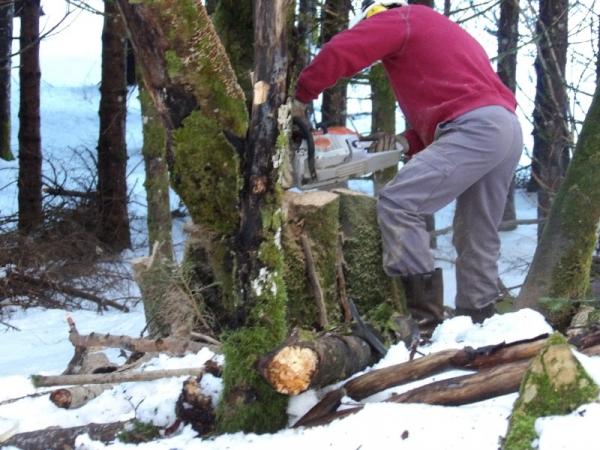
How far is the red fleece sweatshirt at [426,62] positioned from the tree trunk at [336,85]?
2715 millimetres

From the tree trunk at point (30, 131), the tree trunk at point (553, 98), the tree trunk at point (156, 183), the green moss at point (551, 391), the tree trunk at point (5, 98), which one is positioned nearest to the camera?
the green moss at point (551, 391)

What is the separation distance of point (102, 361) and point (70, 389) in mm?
818

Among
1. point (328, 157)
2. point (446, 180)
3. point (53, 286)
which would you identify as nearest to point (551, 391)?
point (446, 180)

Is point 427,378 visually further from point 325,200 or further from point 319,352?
point 325,200

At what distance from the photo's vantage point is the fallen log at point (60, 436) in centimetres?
268

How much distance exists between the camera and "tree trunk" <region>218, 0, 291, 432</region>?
2.57 m

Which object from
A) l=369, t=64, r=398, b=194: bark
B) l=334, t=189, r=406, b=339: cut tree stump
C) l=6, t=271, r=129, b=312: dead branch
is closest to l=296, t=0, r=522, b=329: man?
l=334, t=189, r=406, b=339: cut tree stump

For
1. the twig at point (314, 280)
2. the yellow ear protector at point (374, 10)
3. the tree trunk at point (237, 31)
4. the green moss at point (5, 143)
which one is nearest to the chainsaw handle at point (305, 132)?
the tree trunk at point (237, 31)

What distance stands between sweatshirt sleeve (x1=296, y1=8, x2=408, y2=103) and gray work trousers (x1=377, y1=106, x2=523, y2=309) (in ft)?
1.61

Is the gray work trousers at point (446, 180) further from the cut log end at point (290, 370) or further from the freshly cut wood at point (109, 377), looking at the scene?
the cut log end at point (290, 370)

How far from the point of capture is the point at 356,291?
13.3 feet

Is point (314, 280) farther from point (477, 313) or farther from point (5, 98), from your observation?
point (5, 98)

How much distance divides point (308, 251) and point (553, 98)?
356 cm

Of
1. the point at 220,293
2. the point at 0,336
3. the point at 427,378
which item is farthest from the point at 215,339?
the point at 0,336
